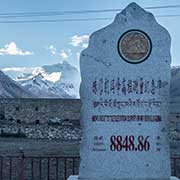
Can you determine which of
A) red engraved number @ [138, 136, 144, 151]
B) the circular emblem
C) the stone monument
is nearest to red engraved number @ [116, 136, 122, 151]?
the stone monument

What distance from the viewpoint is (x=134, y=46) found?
723 centimetres

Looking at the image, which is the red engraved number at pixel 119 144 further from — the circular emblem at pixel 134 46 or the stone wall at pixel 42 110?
the stone wall at pixel 42 110

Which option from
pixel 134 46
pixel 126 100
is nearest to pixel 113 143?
pixel 126 100

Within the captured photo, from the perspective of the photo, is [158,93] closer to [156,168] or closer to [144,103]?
[144,103]

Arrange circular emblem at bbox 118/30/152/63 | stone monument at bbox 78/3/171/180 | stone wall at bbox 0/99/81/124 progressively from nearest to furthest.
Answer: stone monument at bbox 78/3/171/180 → circular emblem at bbox 118/30/152/63 → stone wall at bbox 0/99/81/124

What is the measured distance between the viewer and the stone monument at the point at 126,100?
278 inches

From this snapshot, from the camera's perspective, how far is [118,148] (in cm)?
707

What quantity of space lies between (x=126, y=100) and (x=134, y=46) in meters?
0.77

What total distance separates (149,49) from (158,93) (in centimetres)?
62

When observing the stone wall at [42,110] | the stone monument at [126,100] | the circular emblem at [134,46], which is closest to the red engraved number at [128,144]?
the stone monument at [126,100]

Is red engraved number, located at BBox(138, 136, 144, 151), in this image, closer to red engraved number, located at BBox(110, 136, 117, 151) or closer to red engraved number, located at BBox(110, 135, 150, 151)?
red engraved number, located at BBox(110, 135, 150, 151)

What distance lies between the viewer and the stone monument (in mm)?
7051

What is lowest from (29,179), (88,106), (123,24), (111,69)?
(29,179)

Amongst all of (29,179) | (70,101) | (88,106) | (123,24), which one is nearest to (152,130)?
(88,106)
